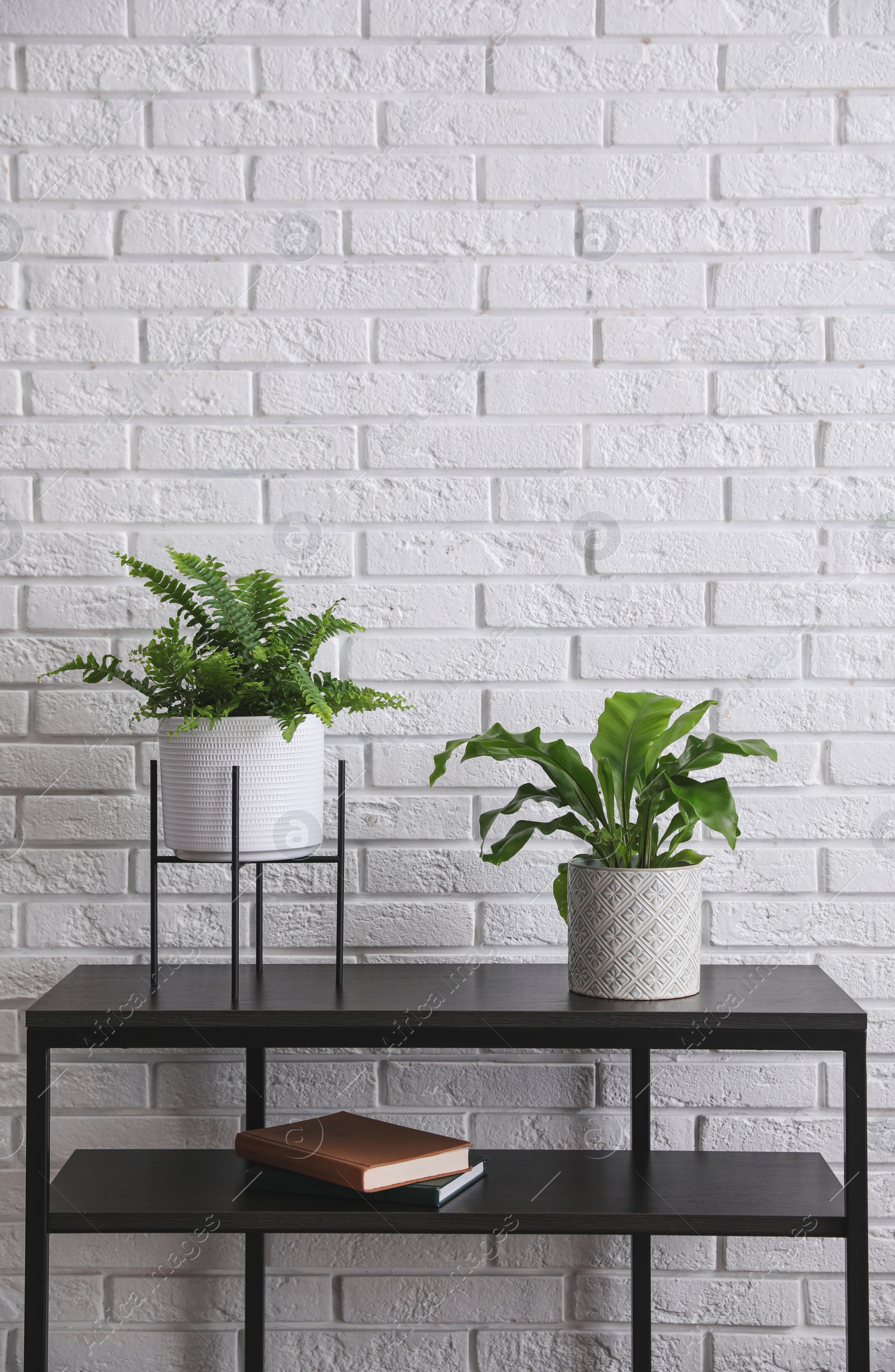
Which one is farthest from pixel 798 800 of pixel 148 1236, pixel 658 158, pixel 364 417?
pixel 148 1236

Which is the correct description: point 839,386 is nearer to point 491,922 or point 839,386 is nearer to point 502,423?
point 502,423

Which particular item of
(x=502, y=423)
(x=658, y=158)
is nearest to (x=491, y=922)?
(x=502, y=423)

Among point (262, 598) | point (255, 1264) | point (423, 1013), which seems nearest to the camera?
point (423, 1013)

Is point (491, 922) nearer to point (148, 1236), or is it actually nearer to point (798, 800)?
point (798, 800)

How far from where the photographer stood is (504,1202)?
1.21 meters

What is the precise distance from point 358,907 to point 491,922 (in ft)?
0.60

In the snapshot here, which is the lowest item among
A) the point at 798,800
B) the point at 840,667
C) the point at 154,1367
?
the point at 154,1367

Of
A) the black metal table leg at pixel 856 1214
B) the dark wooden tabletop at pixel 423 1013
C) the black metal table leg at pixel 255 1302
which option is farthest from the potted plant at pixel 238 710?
the black metal table leg at pixel 856 1214

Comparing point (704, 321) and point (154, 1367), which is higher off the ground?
point (704, 321)

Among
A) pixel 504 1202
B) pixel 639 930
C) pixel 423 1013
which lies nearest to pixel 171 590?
pixel 423 1013

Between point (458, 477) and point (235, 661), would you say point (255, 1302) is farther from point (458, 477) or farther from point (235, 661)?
point (458, 477)

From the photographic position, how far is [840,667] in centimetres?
148

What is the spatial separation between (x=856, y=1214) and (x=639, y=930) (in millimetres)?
379

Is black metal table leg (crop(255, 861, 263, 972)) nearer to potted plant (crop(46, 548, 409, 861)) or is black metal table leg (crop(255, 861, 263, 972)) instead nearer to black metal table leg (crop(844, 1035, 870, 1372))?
potted plant (crop(46, 548, 409, 861))
